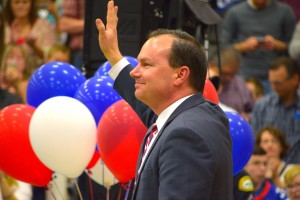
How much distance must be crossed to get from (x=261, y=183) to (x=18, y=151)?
2.48 m

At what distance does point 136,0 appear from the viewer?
4906 millimetres

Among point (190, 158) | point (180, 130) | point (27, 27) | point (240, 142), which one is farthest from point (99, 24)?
point (27, 27)

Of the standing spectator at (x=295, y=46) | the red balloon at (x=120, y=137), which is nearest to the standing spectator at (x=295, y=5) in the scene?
the standing spectator at (x=295, y=46)

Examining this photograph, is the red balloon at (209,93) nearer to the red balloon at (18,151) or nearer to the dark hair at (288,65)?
the red balloon at (18,151)

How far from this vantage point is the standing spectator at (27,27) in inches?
321

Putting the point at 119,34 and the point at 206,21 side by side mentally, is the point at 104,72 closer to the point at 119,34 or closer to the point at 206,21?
the point at 119,34

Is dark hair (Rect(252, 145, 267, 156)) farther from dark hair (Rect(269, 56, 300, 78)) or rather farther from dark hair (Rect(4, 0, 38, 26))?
dark hair (Rect(4, 0, 38, 26))

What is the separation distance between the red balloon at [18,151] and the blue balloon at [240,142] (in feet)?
3.33

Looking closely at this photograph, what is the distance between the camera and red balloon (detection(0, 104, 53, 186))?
4.14 m

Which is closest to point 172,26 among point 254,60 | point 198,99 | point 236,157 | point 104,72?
point 104,72

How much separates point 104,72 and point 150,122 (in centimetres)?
86

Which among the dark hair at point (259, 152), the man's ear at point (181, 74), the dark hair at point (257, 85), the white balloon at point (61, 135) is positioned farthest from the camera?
the dark hair at point (257, 85)

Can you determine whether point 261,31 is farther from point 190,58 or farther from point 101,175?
point 190,58

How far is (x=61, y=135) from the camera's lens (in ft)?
13.1
